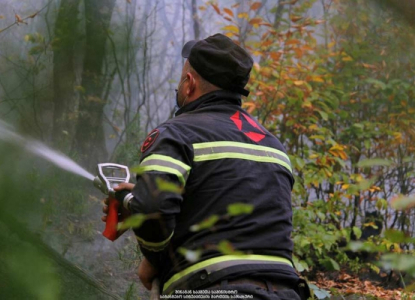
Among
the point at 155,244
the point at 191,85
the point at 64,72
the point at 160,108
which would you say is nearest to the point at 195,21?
the point at 160,108

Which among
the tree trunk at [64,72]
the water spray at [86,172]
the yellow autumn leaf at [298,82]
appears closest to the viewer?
the water spray at [86,172]

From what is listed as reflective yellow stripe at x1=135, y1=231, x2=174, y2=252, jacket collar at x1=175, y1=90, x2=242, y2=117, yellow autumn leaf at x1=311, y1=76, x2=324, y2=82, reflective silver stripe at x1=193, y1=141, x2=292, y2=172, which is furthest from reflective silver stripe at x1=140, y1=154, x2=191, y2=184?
yellow autumn leaf at x1=311, y1=76, x2=324, y2=82

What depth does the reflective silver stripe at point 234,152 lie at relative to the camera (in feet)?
7.50

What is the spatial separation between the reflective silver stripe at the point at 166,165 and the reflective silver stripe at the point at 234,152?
0.35 ft

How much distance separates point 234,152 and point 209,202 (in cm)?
23

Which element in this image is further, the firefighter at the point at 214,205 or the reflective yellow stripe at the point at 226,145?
the reflective yellow stripe at the point at 226,145

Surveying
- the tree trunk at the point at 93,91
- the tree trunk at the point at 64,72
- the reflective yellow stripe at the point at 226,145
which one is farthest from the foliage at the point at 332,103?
the reflective yellow stripe at the point at 226,145

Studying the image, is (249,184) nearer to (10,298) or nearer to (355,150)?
(10,298)

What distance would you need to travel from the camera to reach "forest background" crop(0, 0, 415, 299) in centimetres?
381

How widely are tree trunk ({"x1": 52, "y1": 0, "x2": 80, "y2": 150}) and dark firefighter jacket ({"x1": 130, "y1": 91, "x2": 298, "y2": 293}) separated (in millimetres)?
1995

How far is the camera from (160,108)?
207 inches

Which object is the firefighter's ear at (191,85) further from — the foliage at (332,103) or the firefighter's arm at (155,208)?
the foliage at (332,103)

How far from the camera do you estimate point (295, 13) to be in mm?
5965

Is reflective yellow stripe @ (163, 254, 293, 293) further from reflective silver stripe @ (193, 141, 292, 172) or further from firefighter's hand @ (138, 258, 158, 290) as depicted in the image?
reflective silver stripe @ (193, 141, 292, 172)
